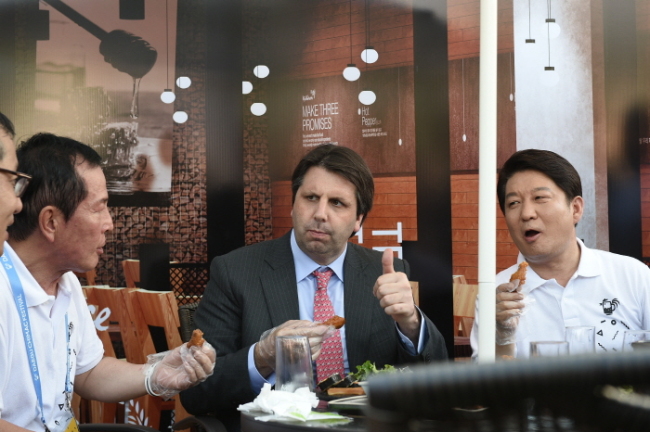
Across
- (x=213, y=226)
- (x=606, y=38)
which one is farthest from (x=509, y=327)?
(x=213, y=226)

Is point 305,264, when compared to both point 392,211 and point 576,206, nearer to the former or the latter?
point 576,206

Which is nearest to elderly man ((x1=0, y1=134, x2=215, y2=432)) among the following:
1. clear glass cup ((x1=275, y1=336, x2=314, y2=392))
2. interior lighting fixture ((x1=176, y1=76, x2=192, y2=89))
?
clear glass cup ((x1=275, y1=336, x2=314, y2=392))

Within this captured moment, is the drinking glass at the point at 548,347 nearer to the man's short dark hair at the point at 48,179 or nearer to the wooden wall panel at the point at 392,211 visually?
the man's short dark hair at the point at 48,179

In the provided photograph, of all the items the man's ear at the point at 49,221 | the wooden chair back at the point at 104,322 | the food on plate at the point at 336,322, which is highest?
the man's ear at the point at 49,221

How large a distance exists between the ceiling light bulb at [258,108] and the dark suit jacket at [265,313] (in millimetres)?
1870

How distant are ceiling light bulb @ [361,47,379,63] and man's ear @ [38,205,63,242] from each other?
8.47 ft

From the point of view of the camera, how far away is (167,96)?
4.45m

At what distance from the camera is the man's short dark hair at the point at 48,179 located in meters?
2.11

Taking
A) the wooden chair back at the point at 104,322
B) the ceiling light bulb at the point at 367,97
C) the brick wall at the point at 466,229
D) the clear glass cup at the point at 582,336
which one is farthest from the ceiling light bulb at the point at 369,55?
the clear glass cup at the point at 582,336

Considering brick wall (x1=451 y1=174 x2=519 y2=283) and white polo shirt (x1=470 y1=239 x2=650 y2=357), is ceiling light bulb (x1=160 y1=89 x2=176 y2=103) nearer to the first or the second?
brick wall (x1=451 y1=174 x2=519 y2=283)

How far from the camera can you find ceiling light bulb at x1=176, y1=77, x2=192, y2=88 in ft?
14.6

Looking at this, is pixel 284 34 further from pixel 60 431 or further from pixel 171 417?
pixel 60 431

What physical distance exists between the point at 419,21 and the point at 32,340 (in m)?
3.03

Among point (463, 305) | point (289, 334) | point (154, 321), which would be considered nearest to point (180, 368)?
point (289, 334)
